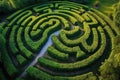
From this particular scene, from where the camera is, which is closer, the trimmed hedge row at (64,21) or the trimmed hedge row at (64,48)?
the trimmed hedge row at (64,48)

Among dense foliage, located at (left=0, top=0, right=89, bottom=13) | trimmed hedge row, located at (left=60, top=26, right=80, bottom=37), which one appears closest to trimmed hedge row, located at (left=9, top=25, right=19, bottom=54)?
dense foliage, located at (left=0, top=0, right=89, bottom=13)

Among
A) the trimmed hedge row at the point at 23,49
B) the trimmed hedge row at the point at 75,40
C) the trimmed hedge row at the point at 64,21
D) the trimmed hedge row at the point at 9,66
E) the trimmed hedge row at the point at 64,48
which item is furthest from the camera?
the trimmed hedge row at the point at 64,21

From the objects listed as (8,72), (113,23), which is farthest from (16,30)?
(113,23)

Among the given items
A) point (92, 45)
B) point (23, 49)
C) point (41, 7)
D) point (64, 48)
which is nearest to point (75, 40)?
point (64, 48)

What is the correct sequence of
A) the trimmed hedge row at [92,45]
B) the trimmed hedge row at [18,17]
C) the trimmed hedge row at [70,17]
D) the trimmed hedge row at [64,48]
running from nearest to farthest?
the trimmed hedge row at [64,48] < the trimmed hedge row at [92,45] < the trimmed hedge row at [70,17] < the trimmed hedge row at [18,17]

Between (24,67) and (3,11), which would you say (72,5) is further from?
(24,67)

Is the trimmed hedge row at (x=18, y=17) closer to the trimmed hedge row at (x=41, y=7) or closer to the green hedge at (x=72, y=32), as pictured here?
the trimmed hedge row at (x=41, y=7)

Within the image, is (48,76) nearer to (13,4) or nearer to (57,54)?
(57,54)

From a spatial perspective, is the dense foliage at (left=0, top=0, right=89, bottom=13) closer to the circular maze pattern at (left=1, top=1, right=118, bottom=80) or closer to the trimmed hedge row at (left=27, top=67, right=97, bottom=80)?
the circular maze pattern at (left=1, top=1, right=118, bottom=80)

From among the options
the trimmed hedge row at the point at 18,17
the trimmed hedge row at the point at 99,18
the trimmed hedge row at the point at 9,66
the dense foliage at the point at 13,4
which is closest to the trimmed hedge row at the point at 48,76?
the trimmed hedge row at the point at 9,66
